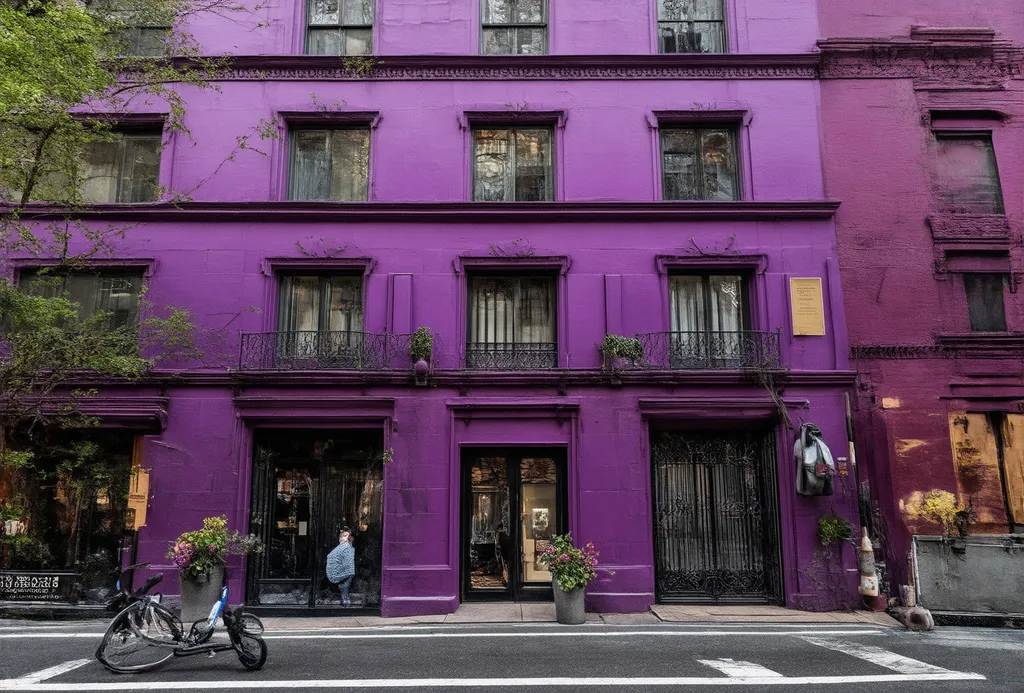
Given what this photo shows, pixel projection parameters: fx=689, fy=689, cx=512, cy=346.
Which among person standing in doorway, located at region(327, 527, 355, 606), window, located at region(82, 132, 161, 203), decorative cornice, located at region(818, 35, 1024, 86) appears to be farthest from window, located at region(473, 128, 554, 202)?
person standing in doorway, located at region(327, 527, 355, 606)

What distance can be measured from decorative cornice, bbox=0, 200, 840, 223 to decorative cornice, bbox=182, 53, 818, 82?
10.2ft

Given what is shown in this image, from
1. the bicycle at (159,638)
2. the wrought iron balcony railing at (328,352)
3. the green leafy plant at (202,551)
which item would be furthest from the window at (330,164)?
the bicycle at (159,638)

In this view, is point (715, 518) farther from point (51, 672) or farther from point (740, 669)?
point (51, 672)

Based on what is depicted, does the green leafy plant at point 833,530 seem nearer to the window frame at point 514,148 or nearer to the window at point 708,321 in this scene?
the window at point 708,321

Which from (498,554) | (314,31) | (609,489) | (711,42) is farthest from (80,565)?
(711,42)

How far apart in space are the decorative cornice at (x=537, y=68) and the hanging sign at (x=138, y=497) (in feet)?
28.8

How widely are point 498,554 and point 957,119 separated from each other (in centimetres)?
1408

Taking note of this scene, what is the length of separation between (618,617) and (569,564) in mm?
1652

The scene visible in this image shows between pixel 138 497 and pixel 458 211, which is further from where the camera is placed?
pixel 458 211

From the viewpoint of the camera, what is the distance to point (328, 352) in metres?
14.3

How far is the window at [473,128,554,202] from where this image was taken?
1527 cm

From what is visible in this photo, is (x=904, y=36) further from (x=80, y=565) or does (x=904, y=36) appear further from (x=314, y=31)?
(x=80, y=565)

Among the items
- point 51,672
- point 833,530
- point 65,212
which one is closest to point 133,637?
point 51,672

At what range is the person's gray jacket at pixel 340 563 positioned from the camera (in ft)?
43.5
